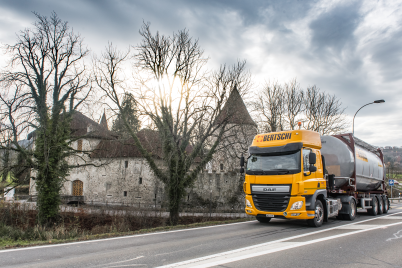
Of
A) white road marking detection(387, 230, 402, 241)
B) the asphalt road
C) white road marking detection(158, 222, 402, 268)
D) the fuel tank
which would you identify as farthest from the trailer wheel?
white road marking detection(158, 222, 402, 268)

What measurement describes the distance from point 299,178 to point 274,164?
94 cm

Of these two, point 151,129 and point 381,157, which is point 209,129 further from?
point 381,157

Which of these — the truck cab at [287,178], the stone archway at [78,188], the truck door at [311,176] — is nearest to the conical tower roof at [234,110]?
the truck cab at [287,178]

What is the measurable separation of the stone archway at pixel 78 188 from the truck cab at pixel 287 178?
36.1 m

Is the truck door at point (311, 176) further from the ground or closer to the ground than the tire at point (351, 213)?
further from the ground

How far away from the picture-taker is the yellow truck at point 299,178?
32.6 feet

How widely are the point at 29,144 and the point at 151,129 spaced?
856cm

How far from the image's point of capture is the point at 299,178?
32.2 feet

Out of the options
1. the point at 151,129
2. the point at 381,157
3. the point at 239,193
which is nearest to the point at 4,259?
the point at 151,129

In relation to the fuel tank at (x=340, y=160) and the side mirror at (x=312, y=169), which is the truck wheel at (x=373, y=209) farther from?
the side mirror at (x=312, y=169)

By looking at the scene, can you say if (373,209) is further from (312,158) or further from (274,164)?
(274,164)

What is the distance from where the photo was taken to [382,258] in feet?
20.0

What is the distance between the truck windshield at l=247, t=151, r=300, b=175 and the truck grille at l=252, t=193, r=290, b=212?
29.6 inches

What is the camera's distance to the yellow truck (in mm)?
9922
